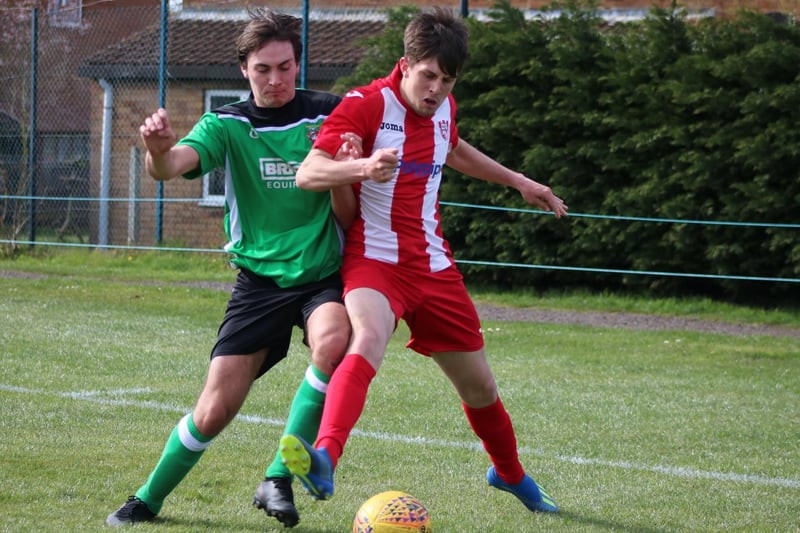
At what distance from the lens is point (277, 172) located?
4480 millimetres

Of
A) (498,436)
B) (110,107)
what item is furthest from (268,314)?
(110,107)

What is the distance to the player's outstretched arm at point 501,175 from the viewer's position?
509cm

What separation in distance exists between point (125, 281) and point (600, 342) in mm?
6802

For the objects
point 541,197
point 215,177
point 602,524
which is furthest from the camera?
point 215,177

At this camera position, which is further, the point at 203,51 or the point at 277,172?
the point at 203,51

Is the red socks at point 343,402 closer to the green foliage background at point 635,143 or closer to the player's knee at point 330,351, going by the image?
the player's knee at point 330,351

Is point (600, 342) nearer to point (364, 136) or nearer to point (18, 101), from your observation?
point (364, 136)

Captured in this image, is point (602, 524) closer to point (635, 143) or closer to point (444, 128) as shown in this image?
point (444, 128)

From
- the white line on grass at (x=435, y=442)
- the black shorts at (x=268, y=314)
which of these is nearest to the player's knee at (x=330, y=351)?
the black shorts at (x=268, y=314)

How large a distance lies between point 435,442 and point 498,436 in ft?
4.78

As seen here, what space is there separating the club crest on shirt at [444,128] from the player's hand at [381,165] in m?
0.87

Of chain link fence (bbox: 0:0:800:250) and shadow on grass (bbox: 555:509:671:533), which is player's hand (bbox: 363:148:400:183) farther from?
chain link fence (bbox: 0:0:800:250)

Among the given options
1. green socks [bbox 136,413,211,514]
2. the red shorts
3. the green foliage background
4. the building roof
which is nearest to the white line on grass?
the red shorts

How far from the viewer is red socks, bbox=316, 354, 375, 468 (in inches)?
152
